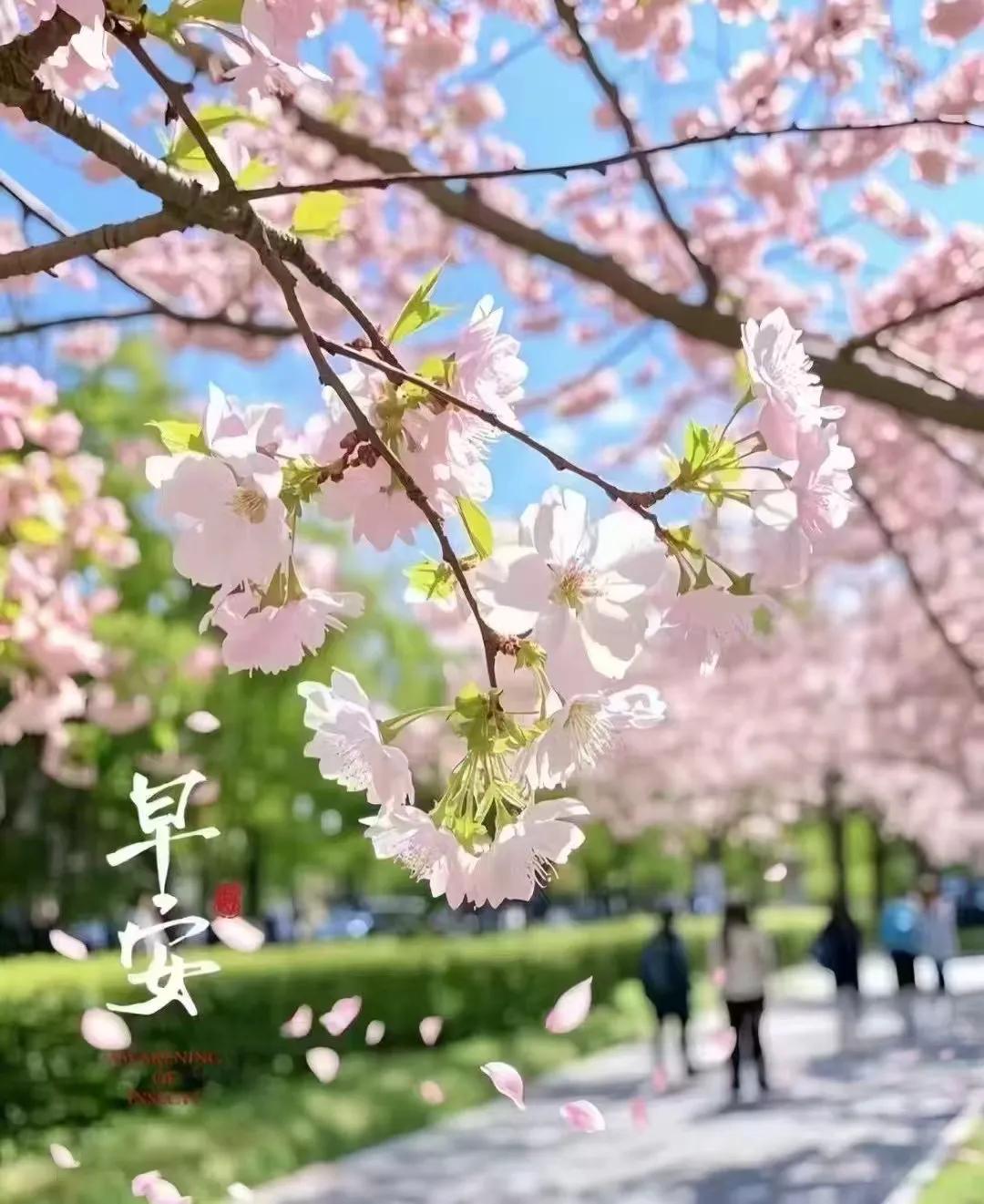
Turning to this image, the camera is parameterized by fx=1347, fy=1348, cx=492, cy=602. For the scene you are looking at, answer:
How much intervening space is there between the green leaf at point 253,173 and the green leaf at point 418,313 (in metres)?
0.47

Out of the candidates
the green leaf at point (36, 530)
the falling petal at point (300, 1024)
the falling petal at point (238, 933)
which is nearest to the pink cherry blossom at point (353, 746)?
the falling petal at point (238, 933)

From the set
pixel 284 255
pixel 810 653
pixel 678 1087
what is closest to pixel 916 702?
pixel 810 653

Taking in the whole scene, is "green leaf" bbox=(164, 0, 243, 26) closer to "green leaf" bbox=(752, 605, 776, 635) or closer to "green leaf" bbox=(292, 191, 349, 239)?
"green leaf" bbox=(292, 191, 349, 239)

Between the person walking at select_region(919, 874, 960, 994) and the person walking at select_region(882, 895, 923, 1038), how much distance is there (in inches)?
4.1

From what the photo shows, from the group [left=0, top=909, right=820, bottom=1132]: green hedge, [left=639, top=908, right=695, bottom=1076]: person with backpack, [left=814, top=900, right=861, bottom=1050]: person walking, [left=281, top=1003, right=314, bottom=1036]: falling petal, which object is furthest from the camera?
[left=814, top=900, right=861, bottom=1050]: person walking

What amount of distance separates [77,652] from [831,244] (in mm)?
4045

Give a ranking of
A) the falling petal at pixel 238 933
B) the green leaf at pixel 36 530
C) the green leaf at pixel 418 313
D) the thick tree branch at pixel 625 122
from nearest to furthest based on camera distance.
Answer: the green leaf at pixel 418 313
the thick tree branch at pixel 625 122
the falling petal at pixel 238 933
the green leaf at pixel 36 530

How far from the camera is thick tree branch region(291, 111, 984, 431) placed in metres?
2.96

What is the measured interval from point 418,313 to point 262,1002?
859cm

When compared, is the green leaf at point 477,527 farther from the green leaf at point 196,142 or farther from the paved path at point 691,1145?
the paved path at point 691,1145

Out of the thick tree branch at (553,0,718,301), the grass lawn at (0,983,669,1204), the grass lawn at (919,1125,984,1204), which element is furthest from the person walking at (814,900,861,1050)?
the thick tree branch at (553,0,718,301)

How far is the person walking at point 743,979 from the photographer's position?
812 cm

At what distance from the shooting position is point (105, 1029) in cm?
571

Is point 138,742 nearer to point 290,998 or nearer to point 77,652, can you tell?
point 290,998
